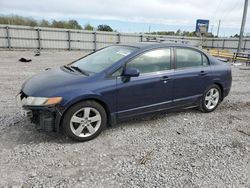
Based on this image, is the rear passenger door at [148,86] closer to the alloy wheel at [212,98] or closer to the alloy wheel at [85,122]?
the alloy wheel at [85,122]

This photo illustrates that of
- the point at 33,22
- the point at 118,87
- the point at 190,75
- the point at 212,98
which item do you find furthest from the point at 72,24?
the point at 118,87

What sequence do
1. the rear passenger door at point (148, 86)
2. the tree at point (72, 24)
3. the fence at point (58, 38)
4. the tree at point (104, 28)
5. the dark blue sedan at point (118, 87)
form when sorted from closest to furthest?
the dark blue sedan at point (118, 87), the rear passenger door at point (148, 86), the fence at point (58, 38), the tree at point (72, 24), the tree at point (104, 28)

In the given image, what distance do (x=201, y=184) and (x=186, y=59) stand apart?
2671 mm

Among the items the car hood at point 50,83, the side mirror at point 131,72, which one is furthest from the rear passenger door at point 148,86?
the car hood at point 50,83

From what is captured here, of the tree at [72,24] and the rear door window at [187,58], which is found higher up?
the tree at [72,24]

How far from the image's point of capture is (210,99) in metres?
5.01

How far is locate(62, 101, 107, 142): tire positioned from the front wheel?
245cm

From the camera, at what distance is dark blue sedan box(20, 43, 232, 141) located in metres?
3.30

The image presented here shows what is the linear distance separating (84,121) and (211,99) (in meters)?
3.06

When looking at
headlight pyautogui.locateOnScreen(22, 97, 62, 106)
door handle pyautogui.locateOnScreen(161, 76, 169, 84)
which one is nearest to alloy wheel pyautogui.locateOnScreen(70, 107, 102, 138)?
headlight pyautogui.locateOnScreen(22, 97, 62, 106)

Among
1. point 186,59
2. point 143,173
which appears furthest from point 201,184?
point 186,59

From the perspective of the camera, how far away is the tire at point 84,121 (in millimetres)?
3352

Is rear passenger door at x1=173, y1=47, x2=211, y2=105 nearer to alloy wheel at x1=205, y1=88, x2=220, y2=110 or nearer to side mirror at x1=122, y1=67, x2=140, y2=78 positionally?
alloy wheel at x1=205, y1=88, x2=220, y2=110

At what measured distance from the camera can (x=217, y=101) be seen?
5.13 metres
